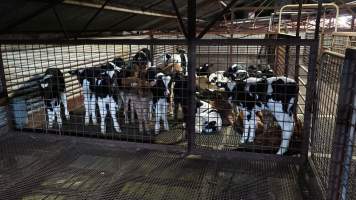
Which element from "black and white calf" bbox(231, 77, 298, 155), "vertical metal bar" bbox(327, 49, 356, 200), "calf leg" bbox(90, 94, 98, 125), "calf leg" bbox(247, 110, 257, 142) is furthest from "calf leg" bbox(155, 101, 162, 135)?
"vertical metal bar" bbox(327, 49, 356, 200)

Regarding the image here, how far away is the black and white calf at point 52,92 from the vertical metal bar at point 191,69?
9.37ft

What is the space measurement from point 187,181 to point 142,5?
4961 mm

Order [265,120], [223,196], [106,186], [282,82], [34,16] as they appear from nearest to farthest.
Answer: [223,196]
[106,186]
[282,82]
[34,16]
[265,120]

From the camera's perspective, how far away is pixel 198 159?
4609 millimetres

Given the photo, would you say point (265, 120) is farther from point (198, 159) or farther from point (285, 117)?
point (198, 159)

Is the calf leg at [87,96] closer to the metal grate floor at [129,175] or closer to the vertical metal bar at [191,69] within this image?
the metal grate floor at [129,175]

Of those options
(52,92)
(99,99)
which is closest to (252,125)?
(99,99)

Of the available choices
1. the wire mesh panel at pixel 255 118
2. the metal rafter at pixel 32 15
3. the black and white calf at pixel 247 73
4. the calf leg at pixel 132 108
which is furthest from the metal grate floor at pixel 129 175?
the metal rafter at pixel 32 15

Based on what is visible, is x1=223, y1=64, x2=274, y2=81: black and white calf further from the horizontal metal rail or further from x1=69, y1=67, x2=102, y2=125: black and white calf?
x1=69, y1=67, x2=102, y2=125: black and white calf

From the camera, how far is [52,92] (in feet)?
19.9

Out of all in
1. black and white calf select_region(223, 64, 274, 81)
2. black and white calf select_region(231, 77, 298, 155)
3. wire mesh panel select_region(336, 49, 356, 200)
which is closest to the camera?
wire mesh panel select_region(336, 49, 356, 200)

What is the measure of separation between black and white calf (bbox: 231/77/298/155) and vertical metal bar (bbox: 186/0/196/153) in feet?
2.51

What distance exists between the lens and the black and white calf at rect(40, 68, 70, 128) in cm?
592

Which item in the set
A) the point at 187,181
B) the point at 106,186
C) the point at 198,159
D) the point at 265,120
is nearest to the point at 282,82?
the point at 265,120
